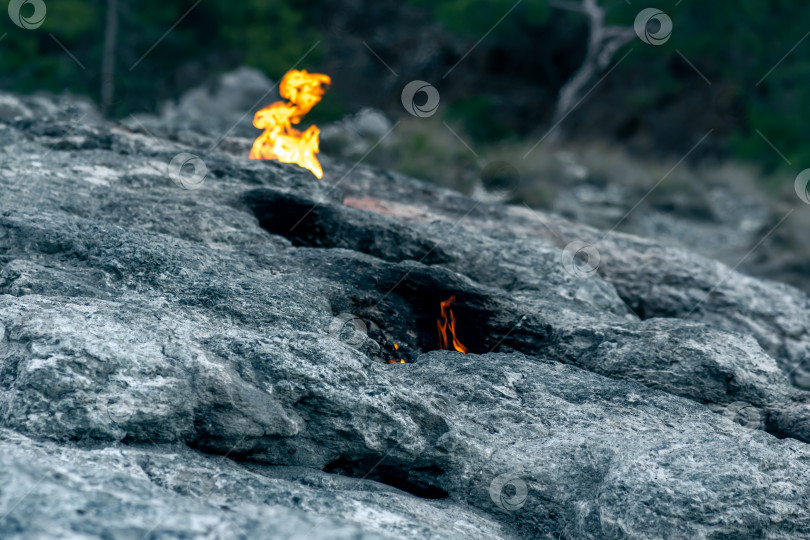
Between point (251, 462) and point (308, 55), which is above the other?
point (308, 55)

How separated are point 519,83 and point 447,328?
19.0m

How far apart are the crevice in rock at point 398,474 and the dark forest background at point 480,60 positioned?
53.1 feet

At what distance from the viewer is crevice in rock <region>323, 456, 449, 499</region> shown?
3330 millimetres

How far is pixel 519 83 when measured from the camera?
22625mm

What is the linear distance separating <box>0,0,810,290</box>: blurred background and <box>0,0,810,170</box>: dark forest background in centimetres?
4

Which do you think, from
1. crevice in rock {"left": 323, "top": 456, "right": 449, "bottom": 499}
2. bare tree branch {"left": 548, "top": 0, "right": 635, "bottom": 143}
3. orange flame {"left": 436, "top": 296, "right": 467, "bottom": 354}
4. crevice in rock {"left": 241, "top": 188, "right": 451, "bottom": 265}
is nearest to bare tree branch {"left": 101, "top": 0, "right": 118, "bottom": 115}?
bare tree branch {"left": 548, "top": 0, "right": 635, "bottom": 143}

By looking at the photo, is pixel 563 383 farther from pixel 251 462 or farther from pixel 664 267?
pixel 664 267

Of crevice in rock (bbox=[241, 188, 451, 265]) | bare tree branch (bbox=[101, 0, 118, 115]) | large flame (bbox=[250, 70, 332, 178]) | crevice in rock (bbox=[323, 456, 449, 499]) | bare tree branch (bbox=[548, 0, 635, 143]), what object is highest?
bare tree branch (bbox=[548, 0, 635, 143])

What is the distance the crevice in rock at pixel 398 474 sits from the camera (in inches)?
131

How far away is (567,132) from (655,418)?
713 inches

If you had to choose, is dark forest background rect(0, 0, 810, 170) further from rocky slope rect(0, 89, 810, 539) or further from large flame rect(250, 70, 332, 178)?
rocky slope rect(0, 89, 810, 539)

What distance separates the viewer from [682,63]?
69.3 ft

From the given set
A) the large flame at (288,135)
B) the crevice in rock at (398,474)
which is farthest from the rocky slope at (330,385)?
the large flame at (288,135)

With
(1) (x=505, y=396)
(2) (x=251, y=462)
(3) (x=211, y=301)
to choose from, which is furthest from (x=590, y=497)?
(3) (x=211, y=301)
